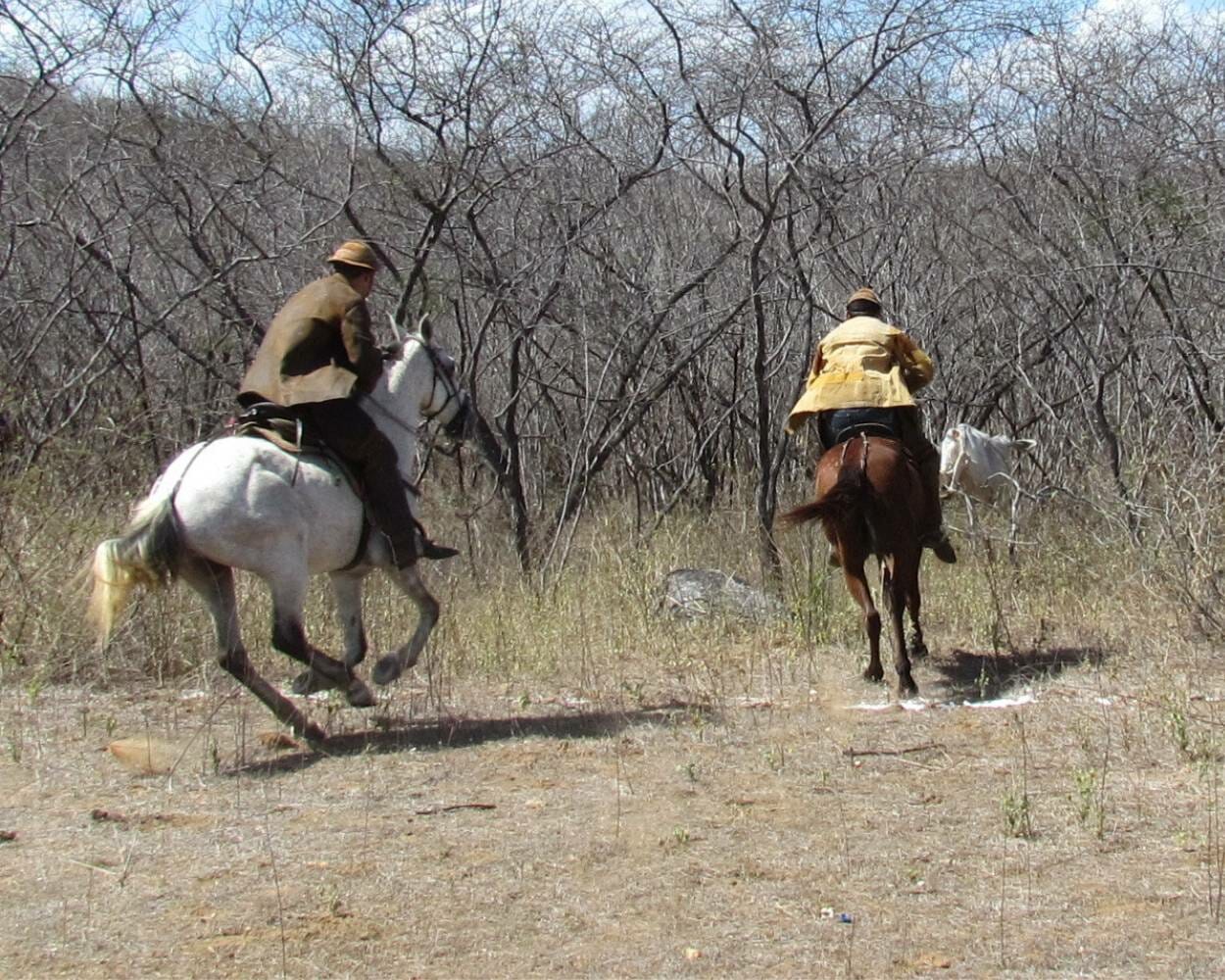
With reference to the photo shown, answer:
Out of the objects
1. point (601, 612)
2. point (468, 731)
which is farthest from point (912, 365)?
point (468, 731)

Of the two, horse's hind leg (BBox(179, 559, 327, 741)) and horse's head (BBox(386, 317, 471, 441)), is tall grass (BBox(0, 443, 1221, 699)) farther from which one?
horse's head (BBox(386, 317, 471, 441))

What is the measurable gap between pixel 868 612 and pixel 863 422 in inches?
40.4

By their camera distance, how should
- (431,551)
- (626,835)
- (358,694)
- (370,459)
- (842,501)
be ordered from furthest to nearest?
(842,501) < (431,551) < (358,694) < (370,459) < (626,835)

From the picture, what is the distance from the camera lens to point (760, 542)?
35.5 ft

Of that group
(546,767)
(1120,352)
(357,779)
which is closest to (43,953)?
(357,779)

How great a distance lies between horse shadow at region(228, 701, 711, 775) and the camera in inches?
273

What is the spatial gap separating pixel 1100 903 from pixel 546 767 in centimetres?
253

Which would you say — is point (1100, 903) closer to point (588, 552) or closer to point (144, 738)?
point (144, 738)

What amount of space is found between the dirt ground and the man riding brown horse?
1.34 m

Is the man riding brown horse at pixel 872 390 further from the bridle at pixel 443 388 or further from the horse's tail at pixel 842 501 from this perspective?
the bridle at pixel 443 388

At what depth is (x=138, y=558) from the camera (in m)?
6.63

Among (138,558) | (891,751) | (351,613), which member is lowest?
(891,751)

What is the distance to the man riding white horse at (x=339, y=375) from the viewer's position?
712 centimetres

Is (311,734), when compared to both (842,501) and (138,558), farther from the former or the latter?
(842,501)
